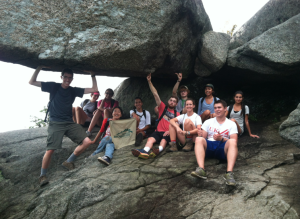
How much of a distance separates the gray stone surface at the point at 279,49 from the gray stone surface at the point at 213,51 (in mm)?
982

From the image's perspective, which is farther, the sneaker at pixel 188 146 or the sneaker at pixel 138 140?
the sneaker at pixel 138 140

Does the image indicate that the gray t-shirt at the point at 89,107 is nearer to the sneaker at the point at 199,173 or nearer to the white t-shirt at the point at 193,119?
the white t-shirt at the point at 193,119

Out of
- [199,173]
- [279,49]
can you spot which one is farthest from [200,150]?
[279,49]

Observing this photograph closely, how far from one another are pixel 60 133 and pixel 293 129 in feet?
18.3

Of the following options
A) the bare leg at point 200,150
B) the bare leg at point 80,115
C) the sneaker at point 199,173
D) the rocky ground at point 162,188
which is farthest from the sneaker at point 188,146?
the bare leg at point 80,115

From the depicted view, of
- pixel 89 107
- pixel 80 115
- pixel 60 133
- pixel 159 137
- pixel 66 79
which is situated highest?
pixel 66 79

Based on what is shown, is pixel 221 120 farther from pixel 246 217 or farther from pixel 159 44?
pixel 159 44

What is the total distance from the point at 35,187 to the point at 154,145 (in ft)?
11.8

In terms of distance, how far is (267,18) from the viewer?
834 cm

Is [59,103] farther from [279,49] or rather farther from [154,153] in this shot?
[279,49]

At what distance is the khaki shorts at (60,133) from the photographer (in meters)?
5.61

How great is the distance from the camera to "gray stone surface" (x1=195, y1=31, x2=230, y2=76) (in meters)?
7.97

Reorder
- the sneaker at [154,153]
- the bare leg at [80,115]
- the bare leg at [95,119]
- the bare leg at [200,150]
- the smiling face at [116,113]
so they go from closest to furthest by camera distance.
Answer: the bare leg at [200,150]
the sneaker at [154,153]
the smiling face at [116,113]
the bare leg at [95,119]
the bare leg at [80,115]

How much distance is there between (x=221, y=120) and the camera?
4.88 meters
